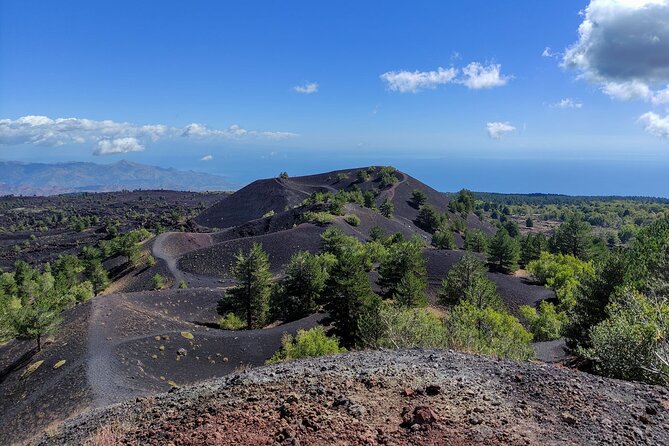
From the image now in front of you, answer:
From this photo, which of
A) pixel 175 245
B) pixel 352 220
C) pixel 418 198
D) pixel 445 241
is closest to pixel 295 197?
pixel 418 198

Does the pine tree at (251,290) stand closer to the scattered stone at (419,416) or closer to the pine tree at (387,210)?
the scattered stone at (419,416)

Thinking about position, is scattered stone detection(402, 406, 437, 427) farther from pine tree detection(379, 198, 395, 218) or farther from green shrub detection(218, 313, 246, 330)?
pine tree detection(379, 198, 395, 218)

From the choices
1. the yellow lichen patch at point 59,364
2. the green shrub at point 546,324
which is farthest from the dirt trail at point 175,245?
the green shrub at point 546,324

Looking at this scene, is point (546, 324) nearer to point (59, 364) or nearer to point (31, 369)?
point (59, 364)

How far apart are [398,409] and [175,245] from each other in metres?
70.4

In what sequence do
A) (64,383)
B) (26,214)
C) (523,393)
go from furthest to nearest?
(26,214) → (64,383) → (523,393)

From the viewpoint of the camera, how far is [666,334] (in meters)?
13.0

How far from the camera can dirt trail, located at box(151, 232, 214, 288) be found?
63197 millimetres

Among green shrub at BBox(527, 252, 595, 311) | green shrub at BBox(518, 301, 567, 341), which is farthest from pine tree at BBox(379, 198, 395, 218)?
green shrub at BBox(518, 301, 567, 341)

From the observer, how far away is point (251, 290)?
37.1m

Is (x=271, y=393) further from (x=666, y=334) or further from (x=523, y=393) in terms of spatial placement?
(x=666, y=334)

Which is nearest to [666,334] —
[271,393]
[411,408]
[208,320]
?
[411,408]

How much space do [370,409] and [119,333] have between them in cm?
2544

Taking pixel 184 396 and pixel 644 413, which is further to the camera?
pixel 184 396
